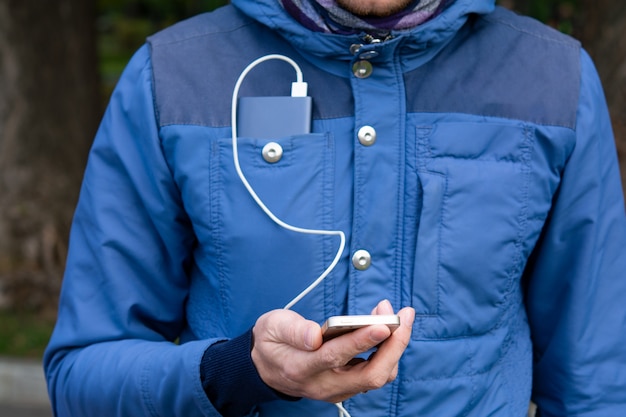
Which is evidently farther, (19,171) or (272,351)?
(19,171)

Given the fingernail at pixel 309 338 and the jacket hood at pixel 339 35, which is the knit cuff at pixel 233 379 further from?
the jacket hood at pixel 339 35

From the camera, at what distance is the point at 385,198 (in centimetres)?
167

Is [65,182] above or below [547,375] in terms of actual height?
below

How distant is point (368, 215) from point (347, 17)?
36cm

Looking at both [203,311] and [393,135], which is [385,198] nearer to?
[393,135]

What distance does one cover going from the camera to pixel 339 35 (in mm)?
1679

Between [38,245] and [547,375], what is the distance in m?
4.66

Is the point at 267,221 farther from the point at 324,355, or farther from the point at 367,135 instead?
the point at 324,355

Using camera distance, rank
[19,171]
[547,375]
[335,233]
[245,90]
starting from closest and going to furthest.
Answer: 1. [335,233]
2. [245,90]
3. [547,375]
4. [19,171]

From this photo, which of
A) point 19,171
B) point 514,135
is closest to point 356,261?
point 514,135

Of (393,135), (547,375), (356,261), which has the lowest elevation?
(547,375)

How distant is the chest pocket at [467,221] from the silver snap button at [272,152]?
0.83 ft

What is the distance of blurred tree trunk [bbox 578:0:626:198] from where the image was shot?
3113 mm

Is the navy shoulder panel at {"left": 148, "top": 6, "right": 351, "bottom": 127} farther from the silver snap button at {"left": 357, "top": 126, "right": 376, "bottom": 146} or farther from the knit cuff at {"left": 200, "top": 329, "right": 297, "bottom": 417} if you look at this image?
the knit cuff at {"left": 200, "top": 329, "right": 297, "bottom": 417}
